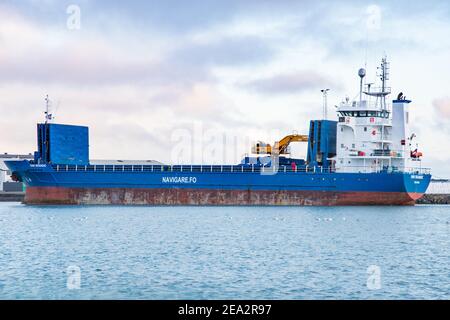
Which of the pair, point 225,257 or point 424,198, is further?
point 424,198

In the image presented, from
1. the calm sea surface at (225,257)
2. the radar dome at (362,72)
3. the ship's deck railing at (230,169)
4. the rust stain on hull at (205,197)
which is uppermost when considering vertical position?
the radar dome at (362,72)

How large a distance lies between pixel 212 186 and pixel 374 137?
1464 cm

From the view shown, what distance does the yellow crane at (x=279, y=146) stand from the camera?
214ft

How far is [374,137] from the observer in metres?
60.7

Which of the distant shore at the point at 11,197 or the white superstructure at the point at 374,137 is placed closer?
the white superstructure at the point at 374,137

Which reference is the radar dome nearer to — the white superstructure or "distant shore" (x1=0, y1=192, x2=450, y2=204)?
the white superstructure

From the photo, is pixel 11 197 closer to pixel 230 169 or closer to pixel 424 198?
pixel 230 169

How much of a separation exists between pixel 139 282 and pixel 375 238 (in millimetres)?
16393

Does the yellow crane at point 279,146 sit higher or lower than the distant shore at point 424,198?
higher

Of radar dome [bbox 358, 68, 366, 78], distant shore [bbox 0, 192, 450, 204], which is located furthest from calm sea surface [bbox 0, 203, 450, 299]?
distant shore [bbox 0, 192, 450, 204]

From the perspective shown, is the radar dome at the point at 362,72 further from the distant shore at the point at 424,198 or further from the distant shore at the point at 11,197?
the distant shore at the point at 11,197

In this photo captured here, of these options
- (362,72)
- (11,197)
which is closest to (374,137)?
(362,72)

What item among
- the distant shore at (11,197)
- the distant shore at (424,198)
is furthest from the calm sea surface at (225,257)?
the distant shore at (11,197)

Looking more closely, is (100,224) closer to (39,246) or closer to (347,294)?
(39,246)
